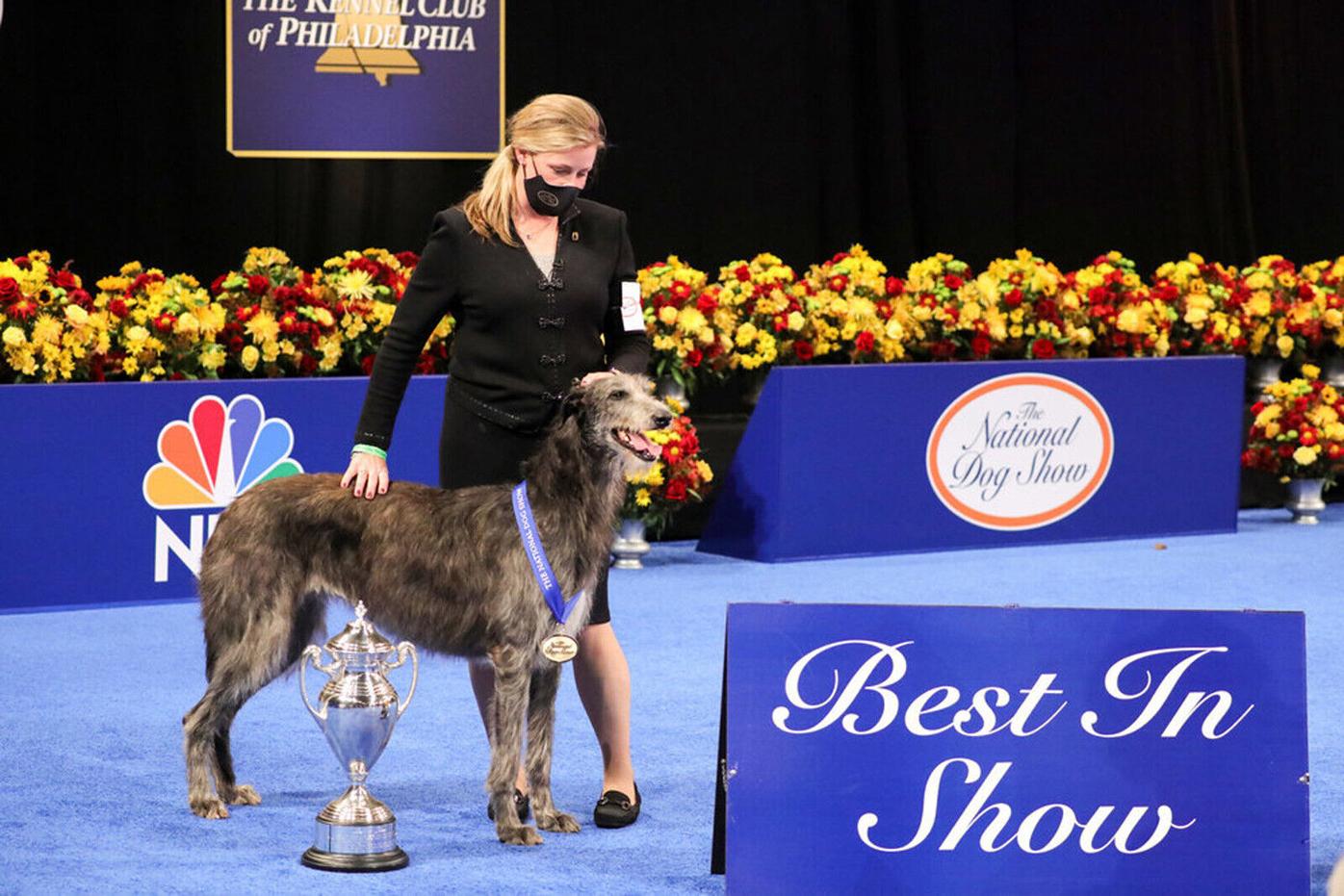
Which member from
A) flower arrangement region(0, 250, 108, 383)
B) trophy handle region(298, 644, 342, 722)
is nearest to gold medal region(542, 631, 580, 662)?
trophy handle region(298, 644, 342, 722)

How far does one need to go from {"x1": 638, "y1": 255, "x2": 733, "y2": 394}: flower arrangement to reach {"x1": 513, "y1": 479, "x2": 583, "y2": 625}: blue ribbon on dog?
3922mm

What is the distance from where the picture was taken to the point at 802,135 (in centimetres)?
1063

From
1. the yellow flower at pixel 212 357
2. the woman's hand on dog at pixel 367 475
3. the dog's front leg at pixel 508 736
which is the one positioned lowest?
the dog's front leg at pixel 508 736

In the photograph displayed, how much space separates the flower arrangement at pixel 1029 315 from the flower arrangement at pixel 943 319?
Result: 7cm

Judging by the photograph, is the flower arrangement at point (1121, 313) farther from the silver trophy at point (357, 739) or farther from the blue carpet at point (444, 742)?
the silver trophy at point (357, 739)

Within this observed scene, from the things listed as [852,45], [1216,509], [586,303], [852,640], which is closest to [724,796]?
[852,640]

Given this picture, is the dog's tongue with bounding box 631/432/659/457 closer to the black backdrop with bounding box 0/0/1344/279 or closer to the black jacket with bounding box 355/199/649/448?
the black jacket with bounding box 355/199/649/448

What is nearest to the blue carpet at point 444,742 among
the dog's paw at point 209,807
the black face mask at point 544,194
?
the dog's paw at point 209,807

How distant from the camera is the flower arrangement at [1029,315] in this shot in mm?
8742

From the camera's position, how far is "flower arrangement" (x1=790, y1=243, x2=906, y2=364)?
8352 millimetres

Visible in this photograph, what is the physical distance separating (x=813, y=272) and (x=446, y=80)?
2.11 metres

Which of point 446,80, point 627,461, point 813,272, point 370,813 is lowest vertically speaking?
point 370,813

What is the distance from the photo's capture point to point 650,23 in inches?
398

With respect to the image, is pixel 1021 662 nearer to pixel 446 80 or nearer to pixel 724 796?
pixel 724 796
